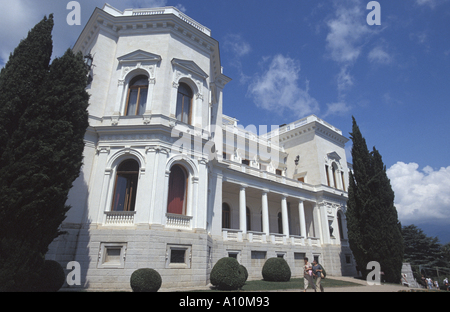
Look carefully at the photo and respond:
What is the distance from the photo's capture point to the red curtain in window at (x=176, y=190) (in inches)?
713

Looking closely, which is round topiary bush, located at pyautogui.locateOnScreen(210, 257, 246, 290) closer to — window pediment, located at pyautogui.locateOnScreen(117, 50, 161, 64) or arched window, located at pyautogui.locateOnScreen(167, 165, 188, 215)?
arched window, located at pyautogui.locateOnScreen(167, 165, 188, 215)

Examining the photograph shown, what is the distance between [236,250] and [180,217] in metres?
8.37

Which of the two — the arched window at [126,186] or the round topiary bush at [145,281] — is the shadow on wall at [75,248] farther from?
the round topiary bush at [145,281]

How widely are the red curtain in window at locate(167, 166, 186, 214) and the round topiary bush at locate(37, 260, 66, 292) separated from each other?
21.9 feet

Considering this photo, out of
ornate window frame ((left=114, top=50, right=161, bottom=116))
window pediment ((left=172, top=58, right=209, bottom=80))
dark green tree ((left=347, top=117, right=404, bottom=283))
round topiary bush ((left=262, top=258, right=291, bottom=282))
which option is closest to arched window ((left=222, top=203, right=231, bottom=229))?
round topiary bush ((left=262, top=258, right=291, bottom=282))

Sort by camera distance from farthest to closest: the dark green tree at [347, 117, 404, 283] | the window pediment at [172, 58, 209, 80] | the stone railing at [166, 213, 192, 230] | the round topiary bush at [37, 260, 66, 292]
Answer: the dark green tree at [347, 117, 404, 283], the window pediment at [172, 58, 209, 80], the stone railing at [166, 213, 192, 230], the round topiary bush at [37, 260, 66, 292]

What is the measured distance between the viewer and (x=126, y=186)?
18016 mm

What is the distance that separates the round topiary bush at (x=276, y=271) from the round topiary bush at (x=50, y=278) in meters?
14.7

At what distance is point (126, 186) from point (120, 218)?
220 centimetres

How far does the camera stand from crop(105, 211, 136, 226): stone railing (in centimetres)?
1653

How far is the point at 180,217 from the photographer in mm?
17656

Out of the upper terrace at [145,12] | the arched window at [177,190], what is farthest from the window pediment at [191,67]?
the arched window at [177,190]

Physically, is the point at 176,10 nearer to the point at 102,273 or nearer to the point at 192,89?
the point at 192,89

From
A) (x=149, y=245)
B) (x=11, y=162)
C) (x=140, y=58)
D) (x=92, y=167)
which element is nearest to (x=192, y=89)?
(x=140, y=58)
